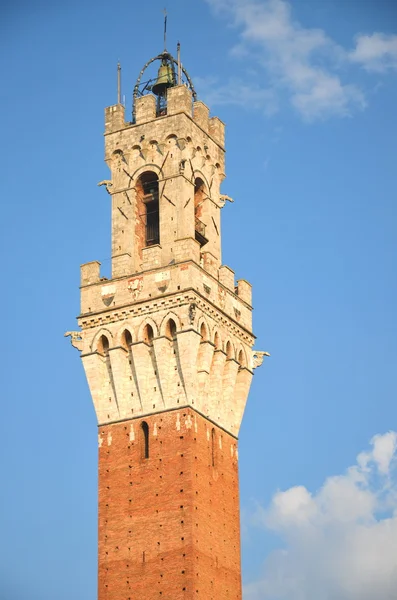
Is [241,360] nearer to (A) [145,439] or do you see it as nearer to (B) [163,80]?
(A) [145,439]

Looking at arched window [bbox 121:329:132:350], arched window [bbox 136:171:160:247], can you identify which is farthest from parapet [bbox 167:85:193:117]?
arched window [bbox 121:329:132:350]

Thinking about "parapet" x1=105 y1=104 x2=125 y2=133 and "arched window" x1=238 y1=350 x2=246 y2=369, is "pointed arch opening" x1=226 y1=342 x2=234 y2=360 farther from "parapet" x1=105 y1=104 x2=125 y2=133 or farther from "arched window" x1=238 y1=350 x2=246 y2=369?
"parapet" x1=105 y1=104 x2=125 y2=133

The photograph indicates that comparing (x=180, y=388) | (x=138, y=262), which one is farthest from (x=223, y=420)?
(x=138, y=262)

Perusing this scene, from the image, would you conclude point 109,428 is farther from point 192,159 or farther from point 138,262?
point 192,159

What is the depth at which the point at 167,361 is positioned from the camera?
2894 inches

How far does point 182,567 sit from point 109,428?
25.8 ft

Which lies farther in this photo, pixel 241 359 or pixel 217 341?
pixel 241 359

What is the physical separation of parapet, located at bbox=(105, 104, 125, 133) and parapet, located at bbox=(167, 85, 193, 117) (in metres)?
2.65

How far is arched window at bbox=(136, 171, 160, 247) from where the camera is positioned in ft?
258

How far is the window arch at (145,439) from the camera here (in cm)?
7269

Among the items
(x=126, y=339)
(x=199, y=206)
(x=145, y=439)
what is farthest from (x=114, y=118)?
(x=145, y=439)

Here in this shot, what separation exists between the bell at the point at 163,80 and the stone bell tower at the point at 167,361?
2.71ft

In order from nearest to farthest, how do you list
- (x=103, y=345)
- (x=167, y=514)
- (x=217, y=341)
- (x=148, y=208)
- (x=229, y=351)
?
(x=167, y=514), (x=103, y=345), (x=217, y=341), (x=229, y=351), (x=148, y=208)

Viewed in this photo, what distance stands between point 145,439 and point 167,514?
4009mm
